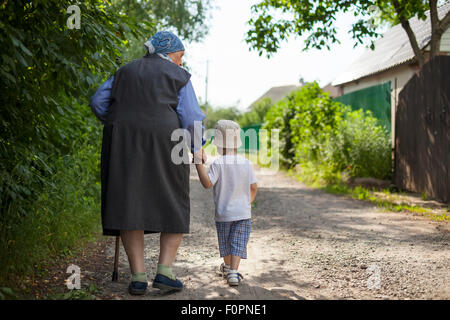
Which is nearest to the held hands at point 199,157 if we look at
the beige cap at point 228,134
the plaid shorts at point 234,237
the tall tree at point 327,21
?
the beige cap at point 228,134

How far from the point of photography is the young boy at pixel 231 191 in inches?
154

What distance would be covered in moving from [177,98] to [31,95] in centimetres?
112

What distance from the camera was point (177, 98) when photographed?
3471 mm

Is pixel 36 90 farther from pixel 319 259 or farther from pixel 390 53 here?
pixel 390 53

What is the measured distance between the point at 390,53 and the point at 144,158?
16.1m

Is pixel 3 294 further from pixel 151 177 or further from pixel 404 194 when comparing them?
pixel 404 194

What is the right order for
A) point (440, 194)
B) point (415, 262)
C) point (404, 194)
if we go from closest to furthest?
point (415, 262) → point (440, 194) → point (404, 194)

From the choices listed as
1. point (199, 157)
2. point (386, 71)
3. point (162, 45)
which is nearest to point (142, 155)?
point (199, 157)

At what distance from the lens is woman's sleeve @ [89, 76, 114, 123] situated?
11.5ft

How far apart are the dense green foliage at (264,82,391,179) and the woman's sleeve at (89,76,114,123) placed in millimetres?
8429

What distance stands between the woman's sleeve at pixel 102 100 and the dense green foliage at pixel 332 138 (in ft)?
27.7
